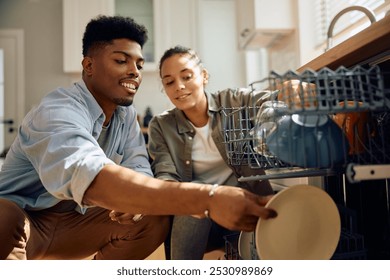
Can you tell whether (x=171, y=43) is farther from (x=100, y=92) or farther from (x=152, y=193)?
(x=152, y=193)

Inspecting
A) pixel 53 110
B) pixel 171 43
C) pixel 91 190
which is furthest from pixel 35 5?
pixel 91 190

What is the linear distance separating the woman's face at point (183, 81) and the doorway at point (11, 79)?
1.73m

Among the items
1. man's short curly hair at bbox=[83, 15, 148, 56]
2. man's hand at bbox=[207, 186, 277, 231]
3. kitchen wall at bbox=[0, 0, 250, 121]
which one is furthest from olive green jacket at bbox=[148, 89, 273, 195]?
kitchen wall at bbox=[0, 0, 250, 121]

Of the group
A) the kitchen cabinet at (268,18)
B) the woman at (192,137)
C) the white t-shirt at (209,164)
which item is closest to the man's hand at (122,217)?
the woman at (192,137)

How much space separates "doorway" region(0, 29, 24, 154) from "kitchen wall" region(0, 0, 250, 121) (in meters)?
0.04

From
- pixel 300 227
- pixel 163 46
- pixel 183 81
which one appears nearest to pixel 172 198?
pixel 300 227

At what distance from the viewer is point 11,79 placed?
8.34 ft

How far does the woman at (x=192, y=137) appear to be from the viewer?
1.04m

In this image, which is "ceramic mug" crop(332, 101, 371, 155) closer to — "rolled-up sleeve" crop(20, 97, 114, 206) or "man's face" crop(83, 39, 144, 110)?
"rolled-up sleeve" crop(20, 97, 114, 206)

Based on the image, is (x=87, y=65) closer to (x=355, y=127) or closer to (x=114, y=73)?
(x=114, y=73)

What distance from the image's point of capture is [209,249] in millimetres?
1047

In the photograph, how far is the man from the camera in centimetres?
55
